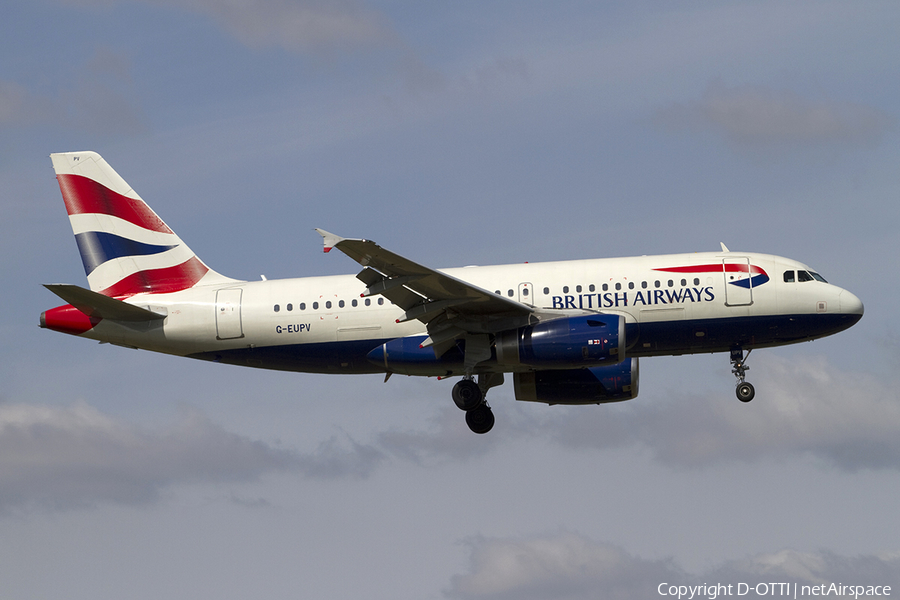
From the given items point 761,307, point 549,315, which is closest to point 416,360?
point 549,315

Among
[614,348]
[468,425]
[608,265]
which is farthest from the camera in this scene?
[468,425]

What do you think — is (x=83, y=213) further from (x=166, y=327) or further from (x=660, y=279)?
(x=660, y=279)

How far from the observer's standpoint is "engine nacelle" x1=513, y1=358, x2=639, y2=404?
3981cm

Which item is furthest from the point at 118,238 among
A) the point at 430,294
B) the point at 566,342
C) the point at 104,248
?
the point at 566,342

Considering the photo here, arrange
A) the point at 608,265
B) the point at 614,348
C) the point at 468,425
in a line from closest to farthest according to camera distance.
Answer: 1. the point at 614,348
2. the point at 608,265
3. the point at 468,425

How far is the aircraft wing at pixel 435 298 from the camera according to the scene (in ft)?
106

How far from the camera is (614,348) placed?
1347 inches

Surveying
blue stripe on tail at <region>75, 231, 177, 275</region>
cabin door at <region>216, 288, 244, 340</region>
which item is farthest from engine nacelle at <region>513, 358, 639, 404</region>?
blue stripe on tail at <region>75, 231, 177, 275</region>

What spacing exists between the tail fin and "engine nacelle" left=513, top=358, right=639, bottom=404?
11943 millimetres

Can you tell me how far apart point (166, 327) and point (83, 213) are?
6.72 m

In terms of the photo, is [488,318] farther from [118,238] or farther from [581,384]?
[118,238]

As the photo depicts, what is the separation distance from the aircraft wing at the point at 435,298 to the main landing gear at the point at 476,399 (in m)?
2.05

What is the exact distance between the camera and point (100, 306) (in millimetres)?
37062

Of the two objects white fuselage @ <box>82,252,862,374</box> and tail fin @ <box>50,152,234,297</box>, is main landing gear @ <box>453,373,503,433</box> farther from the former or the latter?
tail fin @ <box>50,152,234,297</box>
